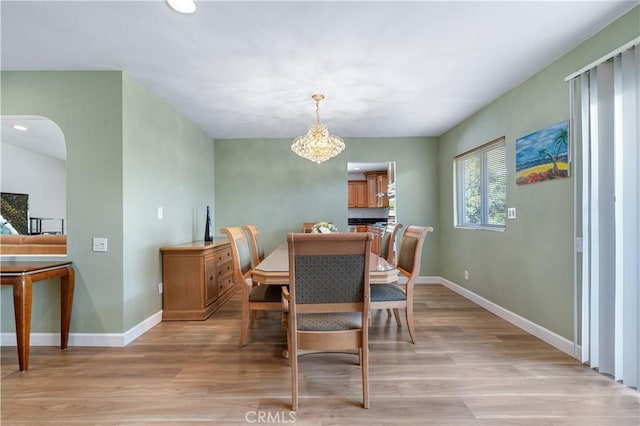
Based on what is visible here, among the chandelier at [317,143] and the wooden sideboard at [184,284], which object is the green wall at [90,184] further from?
the chandelier at [317,143]

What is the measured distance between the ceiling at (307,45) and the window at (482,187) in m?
0.77

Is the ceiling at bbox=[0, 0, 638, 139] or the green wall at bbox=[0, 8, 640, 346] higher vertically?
the ceiling at bbox=[0, 0, 638, 139]

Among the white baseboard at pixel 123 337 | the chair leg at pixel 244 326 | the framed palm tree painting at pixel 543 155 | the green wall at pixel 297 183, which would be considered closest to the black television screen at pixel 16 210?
the green wall at pixel 297 183

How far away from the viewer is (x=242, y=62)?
2553 millimetres

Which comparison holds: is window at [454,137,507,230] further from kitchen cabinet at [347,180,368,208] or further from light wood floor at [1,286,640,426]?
kitchen cabinet at [347,180,368,208]

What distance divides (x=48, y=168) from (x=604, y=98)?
8983mm

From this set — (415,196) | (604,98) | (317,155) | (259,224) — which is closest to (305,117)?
(317,155)

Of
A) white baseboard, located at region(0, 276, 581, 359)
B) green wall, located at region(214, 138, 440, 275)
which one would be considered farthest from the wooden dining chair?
green wall, located at region(214, 138, 440, 275)

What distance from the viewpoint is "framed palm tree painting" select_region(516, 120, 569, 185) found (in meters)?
2.51

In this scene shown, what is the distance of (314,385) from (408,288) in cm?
114

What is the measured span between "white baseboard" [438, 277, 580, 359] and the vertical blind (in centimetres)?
19

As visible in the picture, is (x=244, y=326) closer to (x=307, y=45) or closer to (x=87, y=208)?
(x=87, y=208)

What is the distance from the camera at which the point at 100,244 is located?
2.69 meters

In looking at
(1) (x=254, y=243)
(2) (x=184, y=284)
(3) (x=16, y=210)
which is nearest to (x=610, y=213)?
(1) (x=254, y=243)
